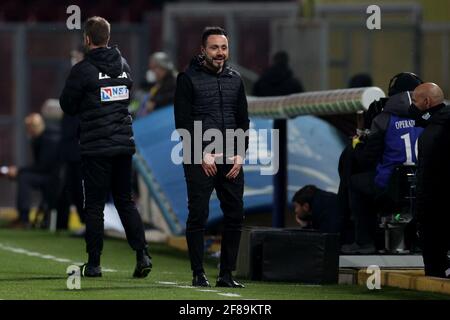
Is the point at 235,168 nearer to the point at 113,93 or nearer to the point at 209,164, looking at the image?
the point at 209,164

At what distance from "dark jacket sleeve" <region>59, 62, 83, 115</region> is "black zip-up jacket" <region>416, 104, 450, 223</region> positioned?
2663 mm

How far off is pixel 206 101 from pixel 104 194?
1.53 metres

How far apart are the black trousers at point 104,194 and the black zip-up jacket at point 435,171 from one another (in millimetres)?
2215

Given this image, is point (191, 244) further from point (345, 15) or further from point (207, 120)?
point (345, 15)

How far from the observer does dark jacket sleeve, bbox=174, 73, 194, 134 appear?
1347 centimetres

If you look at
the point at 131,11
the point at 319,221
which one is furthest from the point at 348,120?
the point at 131,11

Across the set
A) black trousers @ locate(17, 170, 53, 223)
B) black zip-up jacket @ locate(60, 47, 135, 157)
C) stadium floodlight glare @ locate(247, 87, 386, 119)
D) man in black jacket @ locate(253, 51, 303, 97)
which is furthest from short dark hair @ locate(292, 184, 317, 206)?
black trousers @ locate(17, 170, 53, 223)

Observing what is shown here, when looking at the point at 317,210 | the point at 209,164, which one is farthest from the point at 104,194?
the point at 317,210

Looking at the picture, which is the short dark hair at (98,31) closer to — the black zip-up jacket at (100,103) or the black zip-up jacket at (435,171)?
the black zip-up jacket at (100,103)

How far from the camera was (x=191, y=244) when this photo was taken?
44.7 feet

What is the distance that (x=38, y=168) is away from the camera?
82.8 feet

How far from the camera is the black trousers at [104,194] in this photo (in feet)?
47.6

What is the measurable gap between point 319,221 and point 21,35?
46.4 feet

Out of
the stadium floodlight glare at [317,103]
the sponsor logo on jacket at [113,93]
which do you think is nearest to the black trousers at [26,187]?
the stadium floodlight glare at [317,103]
